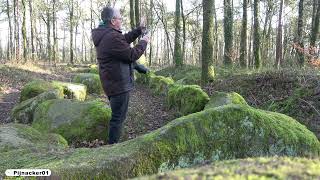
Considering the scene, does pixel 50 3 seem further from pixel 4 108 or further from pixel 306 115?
pixel 306 115

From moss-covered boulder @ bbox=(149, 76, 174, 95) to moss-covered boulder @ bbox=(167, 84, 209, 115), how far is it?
2.30 meters

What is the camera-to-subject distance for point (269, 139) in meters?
3.61

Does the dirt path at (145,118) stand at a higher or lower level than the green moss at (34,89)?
lower

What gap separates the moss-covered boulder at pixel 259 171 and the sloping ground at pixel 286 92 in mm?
5002

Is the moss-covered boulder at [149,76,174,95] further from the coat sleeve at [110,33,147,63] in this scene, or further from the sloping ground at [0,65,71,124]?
the coat sleeve at [110,33,147,63]

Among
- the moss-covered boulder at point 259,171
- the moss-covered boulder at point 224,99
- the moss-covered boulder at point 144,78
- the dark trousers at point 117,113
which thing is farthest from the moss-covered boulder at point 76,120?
the moss-covered boulder at point 144,78

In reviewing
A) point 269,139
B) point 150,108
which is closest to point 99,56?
point 269,139

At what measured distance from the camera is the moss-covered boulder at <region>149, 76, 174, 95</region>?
13223 mm

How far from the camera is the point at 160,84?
46.0ft

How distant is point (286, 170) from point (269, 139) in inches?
87.3

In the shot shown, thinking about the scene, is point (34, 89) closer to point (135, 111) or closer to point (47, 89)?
point (47, 89)

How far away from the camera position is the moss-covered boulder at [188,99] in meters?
8.95

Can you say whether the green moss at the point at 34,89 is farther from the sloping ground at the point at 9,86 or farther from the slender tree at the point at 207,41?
the slender tree at the point at 207,41

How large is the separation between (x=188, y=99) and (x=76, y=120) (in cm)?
299
